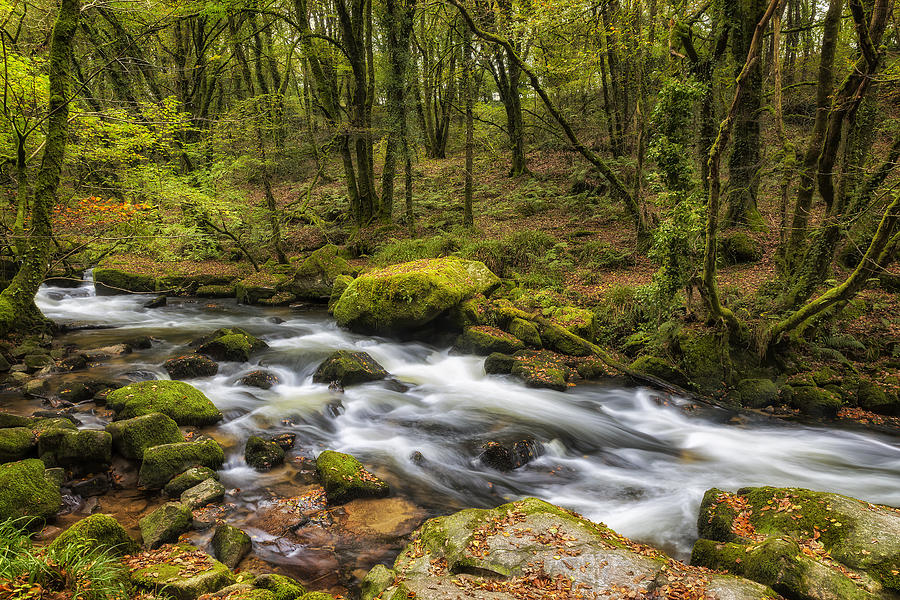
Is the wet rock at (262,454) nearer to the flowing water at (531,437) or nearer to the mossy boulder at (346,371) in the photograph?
the flowing water at (531,437)

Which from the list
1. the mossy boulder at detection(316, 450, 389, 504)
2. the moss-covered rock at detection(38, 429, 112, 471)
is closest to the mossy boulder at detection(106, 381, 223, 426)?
the moss-covered rock at detection(38, 429, 112, 471)

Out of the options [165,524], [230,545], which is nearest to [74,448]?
[165,524]

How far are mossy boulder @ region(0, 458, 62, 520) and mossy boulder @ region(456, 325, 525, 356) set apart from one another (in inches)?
319

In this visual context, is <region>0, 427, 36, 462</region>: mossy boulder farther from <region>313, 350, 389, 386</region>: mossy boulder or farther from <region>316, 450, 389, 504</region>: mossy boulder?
<region>313, 350, 389, 386</region>: mossy boulder

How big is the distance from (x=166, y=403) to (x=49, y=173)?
4764 millimetres

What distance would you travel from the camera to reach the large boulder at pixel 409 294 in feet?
38.4

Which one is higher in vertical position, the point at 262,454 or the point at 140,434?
the point at 140,434

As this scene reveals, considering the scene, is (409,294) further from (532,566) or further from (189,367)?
Answer: (532,566)

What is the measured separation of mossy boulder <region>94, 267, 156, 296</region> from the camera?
16145 millimetres

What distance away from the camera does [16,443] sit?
561 cm

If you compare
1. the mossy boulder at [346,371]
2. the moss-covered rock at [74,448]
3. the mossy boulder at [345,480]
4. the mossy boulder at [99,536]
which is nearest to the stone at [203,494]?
the mossy boulder at [99,536]

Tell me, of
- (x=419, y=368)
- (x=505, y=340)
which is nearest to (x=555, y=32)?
(x=505, y=340)

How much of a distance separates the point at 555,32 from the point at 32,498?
13194mm

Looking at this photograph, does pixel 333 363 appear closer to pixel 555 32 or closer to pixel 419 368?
pixel 419 368
